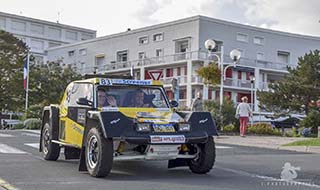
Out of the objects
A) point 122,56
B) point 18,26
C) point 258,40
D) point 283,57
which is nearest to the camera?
point 258,40

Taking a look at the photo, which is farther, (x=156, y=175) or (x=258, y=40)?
(x=258, y=40)

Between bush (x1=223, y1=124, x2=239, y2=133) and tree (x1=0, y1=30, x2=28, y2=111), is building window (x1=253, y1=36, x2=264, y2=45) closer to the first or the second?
tree (x1=0, y1=30, x2=28, y2=111)

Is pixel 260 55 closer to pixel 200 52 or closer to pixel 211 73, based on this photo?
pixel 200 52

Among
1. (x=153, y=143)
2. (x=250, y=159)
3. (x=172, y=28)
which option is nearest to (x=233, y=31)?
(x=172, y=28)

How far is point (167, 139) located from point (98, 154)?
115 cm

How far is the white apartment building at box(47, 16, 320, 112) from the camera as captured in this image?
54719mm

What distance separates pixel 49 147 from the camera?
39.0 ft

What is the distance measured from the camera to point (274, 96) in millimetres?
36281

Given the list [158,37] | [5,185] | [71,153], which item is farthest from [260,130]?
[158,37]

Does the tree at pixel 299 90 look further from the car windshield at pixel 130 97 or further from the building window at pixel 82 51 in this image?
the building window at pixel 82 51

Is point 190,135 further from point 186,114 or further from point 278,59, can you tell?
point 278,59

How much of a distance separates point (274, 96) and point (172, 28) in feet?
77.0

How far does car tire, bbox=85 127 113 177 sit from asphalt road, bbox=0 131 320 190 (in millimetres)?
144

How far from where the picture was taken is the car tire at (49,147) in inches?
464
